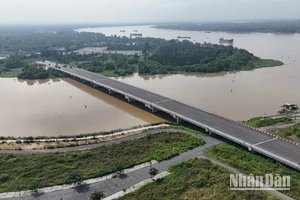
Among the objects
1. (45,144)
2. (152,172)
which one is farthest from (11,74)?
(152,172)

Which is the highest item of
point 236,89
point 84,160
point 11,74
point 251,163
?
point 236,89

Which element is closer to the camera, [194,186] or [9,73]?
[194,186]

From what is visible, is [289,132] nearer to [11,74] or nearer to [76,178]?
[76,178]

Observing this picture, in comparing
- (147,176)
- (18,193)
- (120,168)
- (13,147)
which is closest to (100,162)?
(120,168)

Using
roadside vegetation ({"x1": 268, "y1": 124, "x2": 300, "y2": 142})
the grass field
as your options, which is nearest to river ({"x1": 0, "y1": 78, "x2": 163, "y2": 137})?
the grass field

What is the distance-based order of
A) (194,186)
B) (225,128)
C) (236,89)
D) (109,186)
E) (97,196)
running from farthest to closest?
(236,89)
(225,128)
(109,186)
(194,186)
(97,196)

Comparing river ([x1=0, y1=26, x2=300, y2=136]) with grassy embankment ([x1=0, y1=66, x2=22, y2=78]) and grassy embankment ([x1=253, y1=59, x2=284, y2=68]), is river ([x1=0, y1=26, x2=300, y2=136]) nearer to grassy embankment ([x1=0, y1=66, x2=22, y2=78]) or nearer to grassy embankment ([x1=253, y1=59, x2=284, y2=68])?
grassy embankment ([x1=253, y1=59, x2=284, y2=68])
